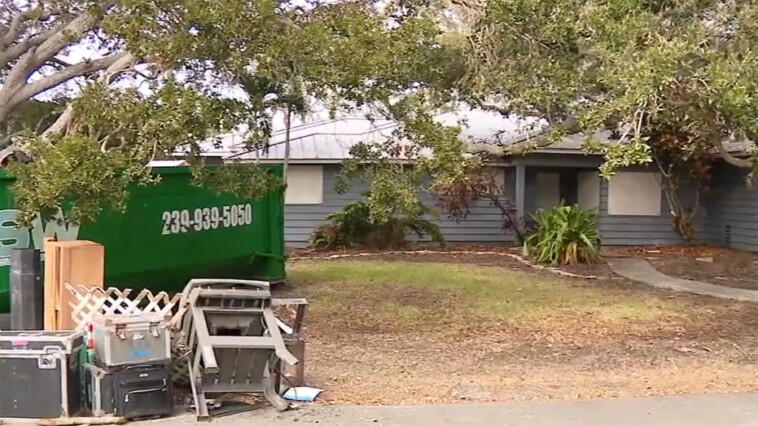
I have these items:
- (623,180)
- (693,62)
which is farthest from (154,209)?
(623,180)

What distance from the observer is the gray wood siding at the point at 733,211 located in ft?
68.4

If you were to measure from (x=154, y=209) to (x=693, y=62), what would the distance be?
6568 millimetres

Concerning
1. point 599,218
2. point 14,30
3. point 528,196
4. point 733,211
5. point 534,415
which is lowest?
point 534,415

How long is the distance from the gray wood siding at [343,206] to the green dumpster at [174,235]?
796cm

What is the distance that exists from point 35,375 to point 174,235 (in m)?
5.27

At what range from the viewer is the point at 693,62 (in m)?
8.58

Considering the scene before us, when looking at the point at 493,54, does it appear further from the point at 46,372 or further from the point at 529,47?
the point at 46,372

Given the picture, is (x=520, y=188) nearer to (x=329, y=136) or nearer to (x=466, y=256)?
(x=466, y=256)

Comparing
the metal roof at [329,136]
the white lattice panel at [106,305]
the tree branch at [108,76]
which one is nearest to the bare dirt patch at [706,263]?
the metal roof at [329,136]

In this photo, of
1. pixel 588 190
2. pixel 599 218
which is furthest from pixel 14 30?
pixel 588 190

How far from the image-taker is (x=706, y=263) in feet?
60.4

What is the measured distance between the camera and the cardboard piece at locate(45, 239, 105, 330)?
8430 mm

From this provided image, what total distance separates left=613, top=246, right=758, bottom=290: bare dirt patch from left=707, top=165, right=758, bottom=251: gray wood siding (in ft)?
1.68

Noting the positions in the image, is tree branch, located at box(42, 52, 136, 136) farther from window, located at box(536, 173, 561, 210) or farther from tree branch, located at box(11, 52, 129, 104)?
window, located at box(536, 173, 561, 210)
